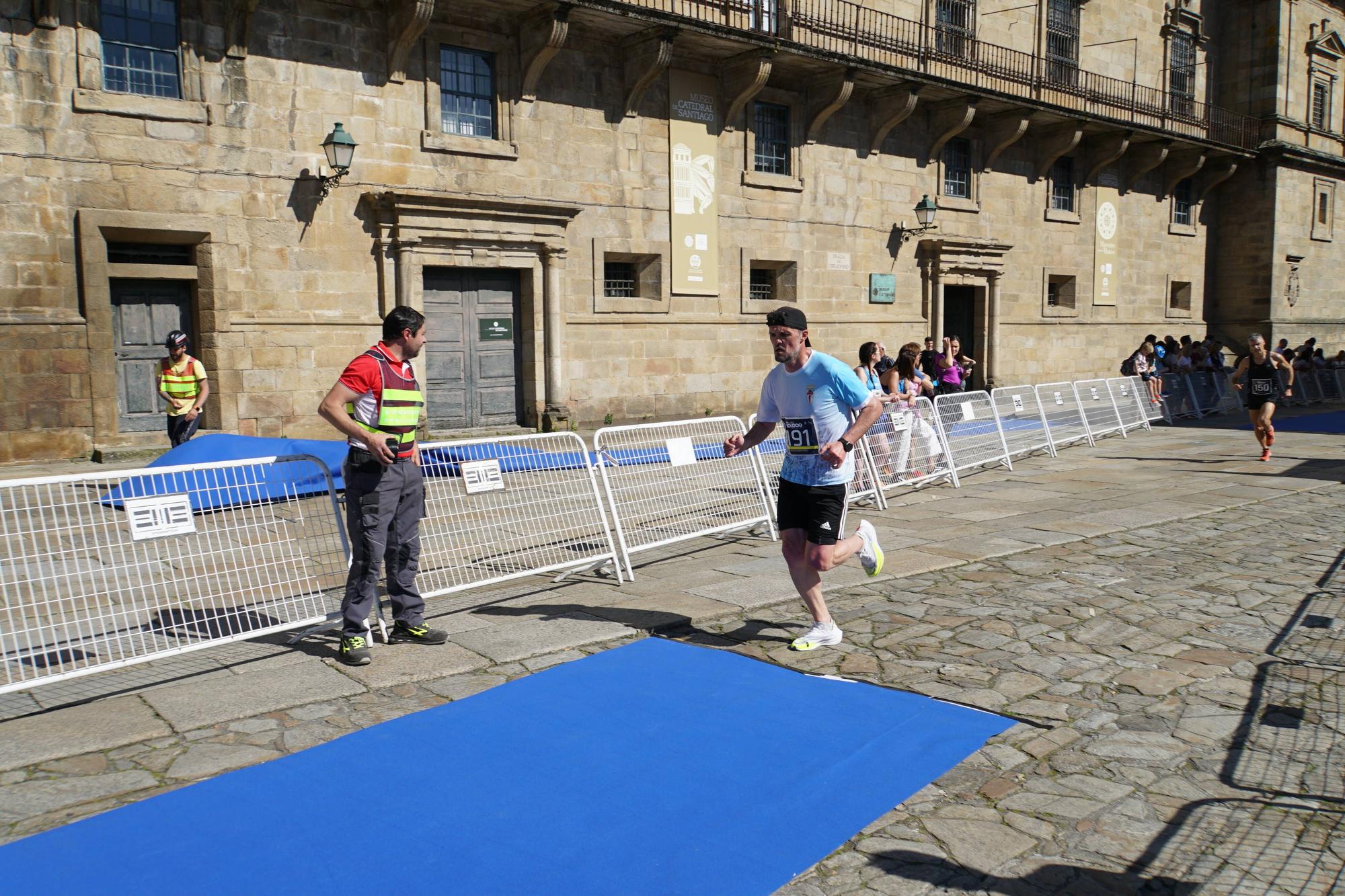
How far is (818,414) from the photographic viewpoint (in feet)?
18.2

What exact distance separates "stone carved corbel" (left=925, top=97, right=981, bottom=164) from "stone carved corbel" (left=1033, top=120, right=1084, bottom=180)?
335cm

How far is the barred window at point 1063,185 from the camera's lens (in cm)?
2662

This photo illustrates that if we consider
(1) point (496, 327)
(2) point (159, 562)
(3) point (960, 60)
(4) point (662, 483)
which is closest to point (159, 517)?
(2) point (159, 562)

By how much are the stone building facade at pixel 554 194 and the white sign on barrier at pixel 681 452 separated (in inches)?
335

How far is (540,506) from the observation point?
7.20 m

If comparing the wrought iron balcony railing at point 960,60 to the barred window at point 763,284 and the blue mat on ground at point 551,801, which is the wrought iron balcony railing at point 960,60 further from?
the blue mat on ground at point 551,801

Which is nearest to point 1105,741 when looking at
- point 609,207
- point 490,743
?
point 490,743

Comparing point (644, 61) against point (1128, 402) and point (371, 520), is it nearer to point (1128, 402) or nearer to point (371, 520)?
point (1128, 402)

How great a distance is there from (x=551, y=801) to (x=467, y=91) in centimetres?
1439

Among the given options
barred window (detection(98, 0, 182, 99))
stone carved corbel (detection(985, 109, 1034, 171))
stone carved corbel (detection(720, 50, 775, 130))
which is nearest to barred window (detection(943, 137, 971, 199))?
stone carved corbel (detection(985, 109, 1034, 171))

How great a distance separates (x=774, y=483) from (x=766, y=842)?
604 cm

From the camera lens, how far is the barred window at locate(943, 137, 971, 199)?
2397cm

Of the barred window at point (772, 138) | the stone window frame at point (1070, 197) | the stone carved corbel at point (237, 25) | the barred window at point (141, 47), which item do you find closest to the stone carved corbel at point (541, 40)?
the stone carved corbel at point (237, 25)

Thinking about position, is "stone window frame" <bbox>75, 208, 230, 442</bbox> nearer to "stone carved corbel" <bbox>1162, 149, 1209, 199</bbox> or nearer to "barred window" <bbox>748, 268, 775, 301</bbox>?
"barred window" <bbox>748, 268, 775, 301</bbox>
